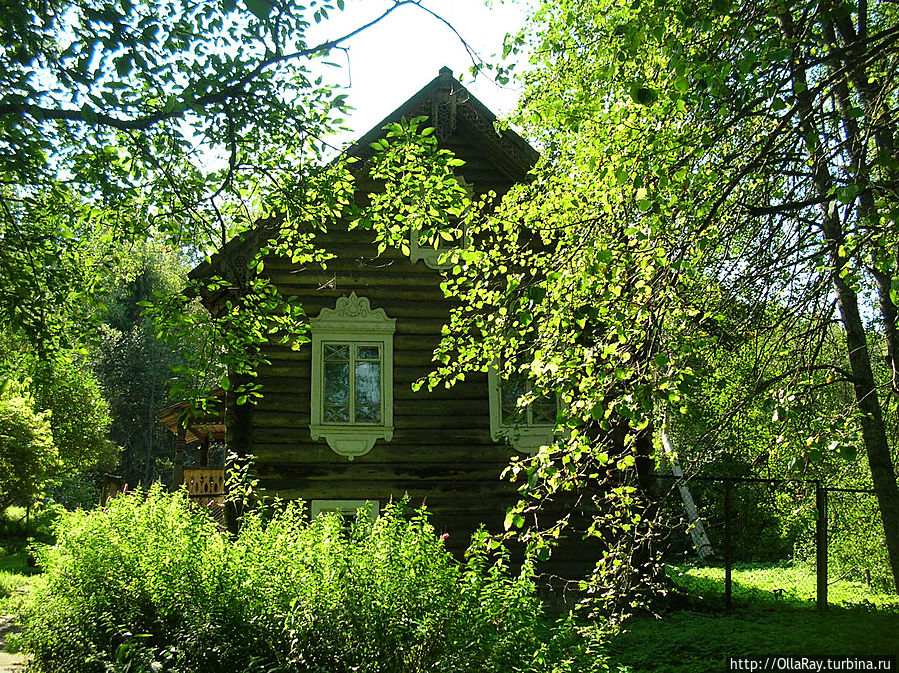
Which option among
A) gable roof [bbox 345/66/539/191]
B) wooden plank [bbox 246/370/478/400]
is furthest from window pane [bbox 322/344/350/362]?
gable roof [bbox 345/66/539/191]

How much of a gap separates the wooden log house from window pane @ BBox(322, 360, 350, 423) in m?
0.02

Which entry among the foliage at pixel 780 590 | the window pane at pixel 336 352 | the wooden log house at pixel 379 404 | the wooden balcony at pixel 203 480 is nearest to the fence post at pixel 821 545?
the foliage at pixel 780 590

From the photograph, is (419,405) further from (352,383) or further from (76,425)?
(76,425)

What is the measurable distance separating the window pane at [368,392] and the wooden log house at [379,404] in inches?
0.7

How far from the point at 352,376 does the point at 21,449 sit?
1350 centimetres

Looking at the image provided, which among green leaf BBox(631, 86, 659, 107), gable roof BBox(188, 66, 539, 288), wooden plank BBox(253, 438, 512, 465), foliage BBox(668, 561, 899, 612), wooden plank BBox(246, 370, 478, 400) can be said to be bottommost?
foliage BBox(668, 561, 899, 612)

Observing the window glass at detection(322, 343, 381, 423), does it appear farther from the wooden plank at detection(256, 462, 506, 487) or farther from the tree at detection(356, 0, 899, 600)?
the tree at detection(356, 0, 899, 600)

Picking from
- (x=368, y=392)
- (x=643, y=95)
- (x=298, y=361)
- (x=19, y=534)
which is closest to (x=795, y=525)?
(x=368, y=392)

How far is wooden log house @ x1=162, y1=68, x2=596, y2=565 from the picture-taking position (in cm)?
1141

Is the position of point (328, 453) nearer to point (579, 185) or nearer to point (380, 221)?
point (380, 221)

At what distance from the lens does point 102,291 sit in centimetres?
827

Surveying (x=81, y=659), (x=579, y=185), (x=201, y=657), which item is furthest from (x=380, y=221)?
(x=81, y=659)

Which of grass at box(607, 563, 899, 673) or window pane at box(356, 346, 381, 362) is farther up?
window pane at box(356, 346, 381, 362)

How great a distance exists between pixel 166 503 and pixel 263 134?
442cm
